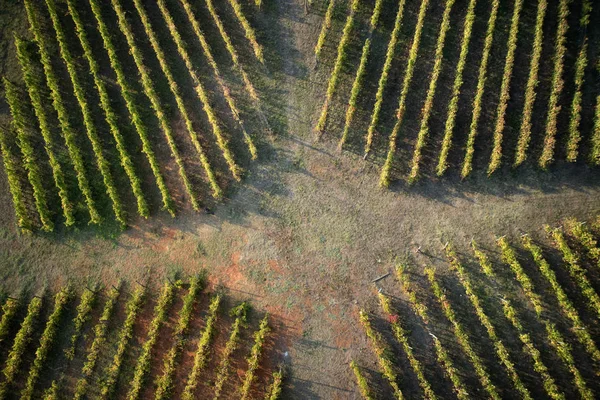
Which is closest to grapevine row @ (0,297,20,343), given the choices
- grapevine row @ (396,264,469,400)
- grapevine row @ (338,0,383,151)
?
grapevine row @ (338,0,383,151)

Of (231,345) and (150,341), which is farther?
(150,341)

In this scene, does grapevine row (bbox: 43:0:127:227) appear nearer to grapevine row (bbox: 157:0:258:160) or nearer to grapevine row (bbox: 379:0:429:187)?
grapevine row (bbox: 157:0:258:160)

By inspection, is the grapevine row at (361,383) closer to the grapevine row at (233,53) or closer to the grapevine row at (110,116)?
the grapevine row at (233,53)

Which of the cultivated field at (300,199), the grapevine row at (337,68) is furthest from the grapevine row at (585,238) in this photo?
the grapevine row at (337,68)

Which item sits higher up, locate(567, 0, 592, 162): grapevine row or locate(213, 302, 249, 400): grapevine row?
locate(567, 0, 592, 162): grapevine row

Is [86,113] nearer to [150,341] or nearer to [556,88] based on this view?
[150,341]

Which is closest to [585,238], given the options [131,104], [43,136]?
[131,104]

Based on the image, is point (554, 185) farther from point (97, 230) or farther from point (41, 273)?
point (41, 273)
